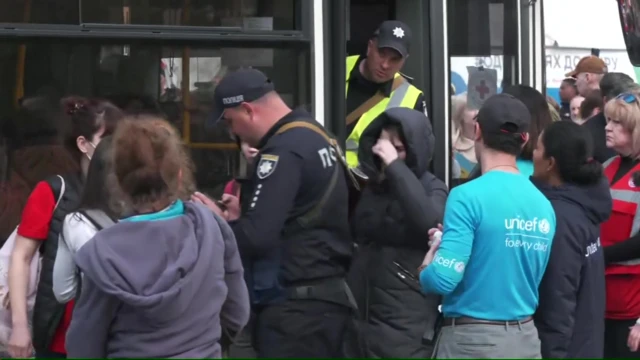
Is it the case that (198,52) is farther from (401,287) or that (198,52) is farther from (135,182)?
(135,182)

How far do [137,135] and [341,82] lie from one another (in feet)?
6.17

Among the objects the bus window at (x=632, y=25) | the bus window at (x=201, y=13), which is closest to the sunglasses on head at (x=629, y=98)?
the bus window at (x=632, y=25)

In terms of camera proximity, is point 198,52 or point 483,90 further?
point 483,90

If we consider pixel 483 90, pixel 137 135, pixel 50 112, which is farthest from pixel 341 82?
pixel 137 135

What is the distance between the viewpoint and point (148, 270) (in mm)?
2924

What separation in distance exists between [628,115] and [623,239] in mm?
536

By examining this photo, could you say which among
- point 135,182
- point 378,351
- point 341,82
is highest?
point 341,82

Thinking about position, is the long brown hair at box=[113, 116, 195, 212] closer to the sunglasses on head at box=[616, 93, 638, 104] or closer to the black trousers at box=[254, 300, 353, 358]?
the black trousers at box=[254, 300, 353, 358]

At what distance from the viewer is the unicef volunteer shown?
139 inches

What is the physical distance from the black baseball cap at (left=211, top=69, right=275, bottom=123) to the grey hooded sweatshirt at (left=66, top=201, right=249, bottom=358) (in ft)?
2.76

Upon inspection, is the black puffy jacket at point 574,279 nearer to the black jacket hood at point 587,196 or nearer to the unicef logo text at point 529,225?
the black jacket hood at point 587,196

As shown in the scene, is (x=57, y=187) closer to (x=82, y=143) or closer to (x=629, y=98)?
(x=82, y=143)

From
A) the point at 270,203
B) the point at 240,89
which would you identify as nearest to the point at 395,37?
the point at 240,89

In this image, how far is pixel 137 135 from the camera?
9.84ft
